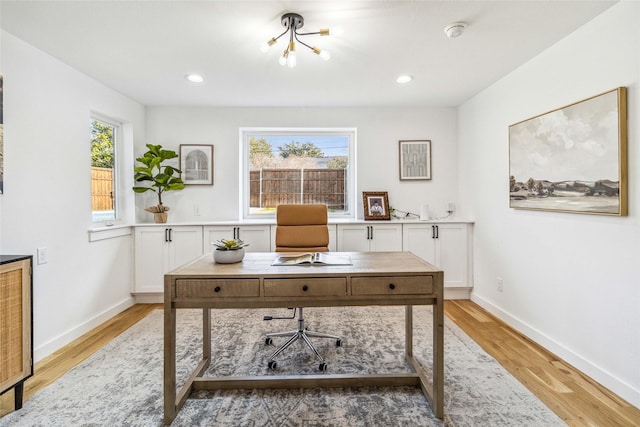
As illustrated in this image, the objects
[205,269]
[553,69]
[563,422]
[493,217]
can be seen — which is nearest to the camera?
[563,422]

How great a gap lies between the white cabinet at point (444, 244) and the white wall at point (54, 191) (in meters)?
3.33

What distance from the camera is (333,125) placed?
4.12 meters

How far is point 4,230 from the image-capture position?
2.15 metres

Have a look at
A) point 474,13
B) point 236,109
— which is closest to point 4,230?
point 236,109

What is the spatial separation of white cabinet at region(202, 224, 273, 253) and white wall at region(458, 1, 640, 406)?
8.16ft

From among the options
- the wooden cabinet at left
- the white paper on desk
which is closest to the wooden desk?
the white paper on desk

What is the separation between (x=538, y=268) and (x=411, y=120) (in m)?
2.33

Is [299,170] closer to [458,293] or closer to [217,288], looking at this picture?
[458,293]

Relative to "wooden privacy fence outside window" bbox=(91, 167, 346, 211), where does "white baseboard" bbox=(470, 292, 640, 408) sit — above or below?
below

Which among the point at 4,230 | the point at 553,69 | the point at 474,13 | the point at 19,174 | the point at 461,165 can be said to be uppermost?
the point at 474,13

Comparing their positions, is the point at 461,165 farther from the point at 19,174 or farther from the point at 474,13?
the point at 19,174

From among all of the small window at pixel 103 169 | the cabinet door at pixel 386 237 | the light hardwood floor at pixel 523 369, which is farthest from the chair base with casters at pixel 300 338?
the small window at pixel 103 169

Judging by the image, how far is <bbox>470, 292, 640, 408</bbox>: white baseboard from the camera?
1864 millimetres

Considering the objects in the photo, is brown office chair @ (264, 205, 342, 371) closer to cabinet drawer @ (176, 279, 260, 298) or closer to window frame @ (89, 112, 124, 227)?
cabinet drawer @ (176, 279, 260, 298)
